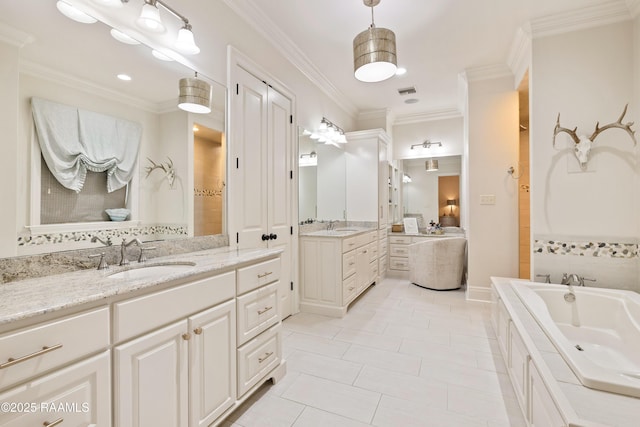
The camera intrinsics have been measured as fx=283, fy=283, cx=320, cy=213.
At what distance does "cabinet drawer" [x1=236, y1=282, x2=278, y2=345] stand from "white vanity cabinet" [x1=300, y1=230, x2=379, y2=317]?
1.34m

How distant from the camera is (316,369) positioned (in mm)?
2160

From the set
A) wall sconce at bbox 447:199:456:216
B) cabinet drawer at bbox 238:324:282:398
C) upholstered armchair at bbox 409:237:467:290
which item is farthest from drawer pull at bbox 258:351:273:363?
wall sconce at bbox 447:199:456:216

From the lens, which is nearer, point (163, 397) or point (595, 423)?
point (595, 423)

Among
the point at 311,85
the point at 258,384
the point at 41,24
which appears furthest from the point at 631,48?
the point at 41,24

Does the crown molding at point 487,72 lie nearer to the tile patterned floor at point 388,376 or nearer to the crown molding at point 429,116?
the crown molding at point 429,116

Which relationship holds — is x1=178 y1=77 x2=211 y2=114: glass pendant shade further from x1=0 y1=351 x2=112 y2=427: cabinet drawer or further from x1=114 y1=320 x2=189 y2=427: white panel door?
x1=0 y1=351 x2=112 y2=427: cabinet drawer

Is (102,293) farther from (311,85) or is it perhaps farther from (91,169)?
(311,85)

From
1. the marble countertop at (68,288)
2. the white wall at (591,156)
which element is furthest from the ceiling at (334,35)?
the marble countertop at (68,288)

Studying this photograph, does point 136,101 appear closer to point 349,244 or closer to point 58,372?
point 58,372

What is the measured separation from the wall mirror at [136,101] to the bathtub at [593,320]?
2332 mm

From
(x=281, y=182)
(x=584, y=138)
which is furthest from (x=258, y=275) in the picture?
(x=584, y=138)

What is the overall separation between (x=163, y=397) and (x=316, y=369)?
123 centimetres

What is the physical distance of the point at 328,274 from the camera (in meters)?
3.25

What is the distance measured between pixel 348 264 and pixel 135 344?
253 cm
